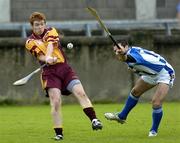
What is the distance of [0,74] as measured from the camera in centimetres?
2255

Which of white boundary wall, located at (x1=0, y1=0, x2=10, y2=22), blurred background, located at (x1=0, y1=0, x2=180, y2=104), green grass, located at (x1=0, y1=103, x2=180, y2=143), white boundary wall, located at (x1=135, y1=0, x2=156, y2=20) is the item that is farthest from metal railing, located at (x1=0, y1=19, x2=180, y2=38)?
white boundary wall, located at (x1=135, y1=0, x2=156, y2=20)

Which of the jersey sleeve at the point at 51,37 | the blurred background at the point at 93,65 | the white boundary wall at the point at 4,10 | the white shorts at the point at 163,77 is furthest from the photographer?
the white boundary wall at the point at 4,10

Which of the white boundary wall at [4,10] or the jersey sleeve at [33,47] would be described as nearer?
the jersey sleeve at [33,47]

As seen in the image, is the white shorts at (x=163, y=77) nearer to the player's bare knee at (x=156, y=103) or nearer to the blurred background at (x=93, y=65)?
the player's bare knee at (x=156, y=103)

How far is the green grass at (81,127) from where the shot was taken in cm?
1314

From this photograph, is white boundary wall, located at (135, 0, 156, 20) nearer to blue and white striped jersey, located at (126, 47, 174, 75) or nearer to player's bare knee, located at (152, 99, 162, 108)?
blue and white striped jersey, located at (126, 47, 174, 75)

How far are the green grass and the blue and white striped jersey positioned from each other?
1059mm

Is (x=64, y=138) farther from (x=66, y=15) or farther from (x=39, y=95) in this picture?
(x=66, y=15)

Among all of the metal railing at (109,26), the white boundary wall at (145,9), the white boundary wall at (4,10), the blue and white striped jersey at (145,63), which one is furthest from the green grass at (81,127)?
the white boundary wall at (145,9)

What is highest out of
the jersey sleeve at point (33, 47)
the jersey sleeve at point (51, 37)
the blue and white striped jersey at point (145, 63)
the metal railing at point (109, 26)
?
the jersey sleeve at point (51, 37)

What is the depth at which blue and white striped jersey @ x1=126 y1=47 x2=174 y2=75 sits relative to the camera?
13453mm

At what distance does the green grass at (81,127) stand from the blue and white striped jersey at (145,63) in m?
1.06

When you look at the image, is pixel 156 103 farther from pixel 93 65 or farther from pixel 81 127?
pixel 93 65

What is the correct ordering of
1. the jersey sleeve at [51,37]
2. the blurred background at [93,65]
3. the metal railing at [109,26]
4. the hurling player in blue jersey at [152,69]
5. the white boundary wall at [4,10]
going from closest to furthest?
1. the jersey sleeve at [51,37]
2. the hurling player in blue jersey at [152,69]
3. the blurred background at [93,65]
4. the metal railing at [109,26]
5. the white boundary wall at [4,10]
